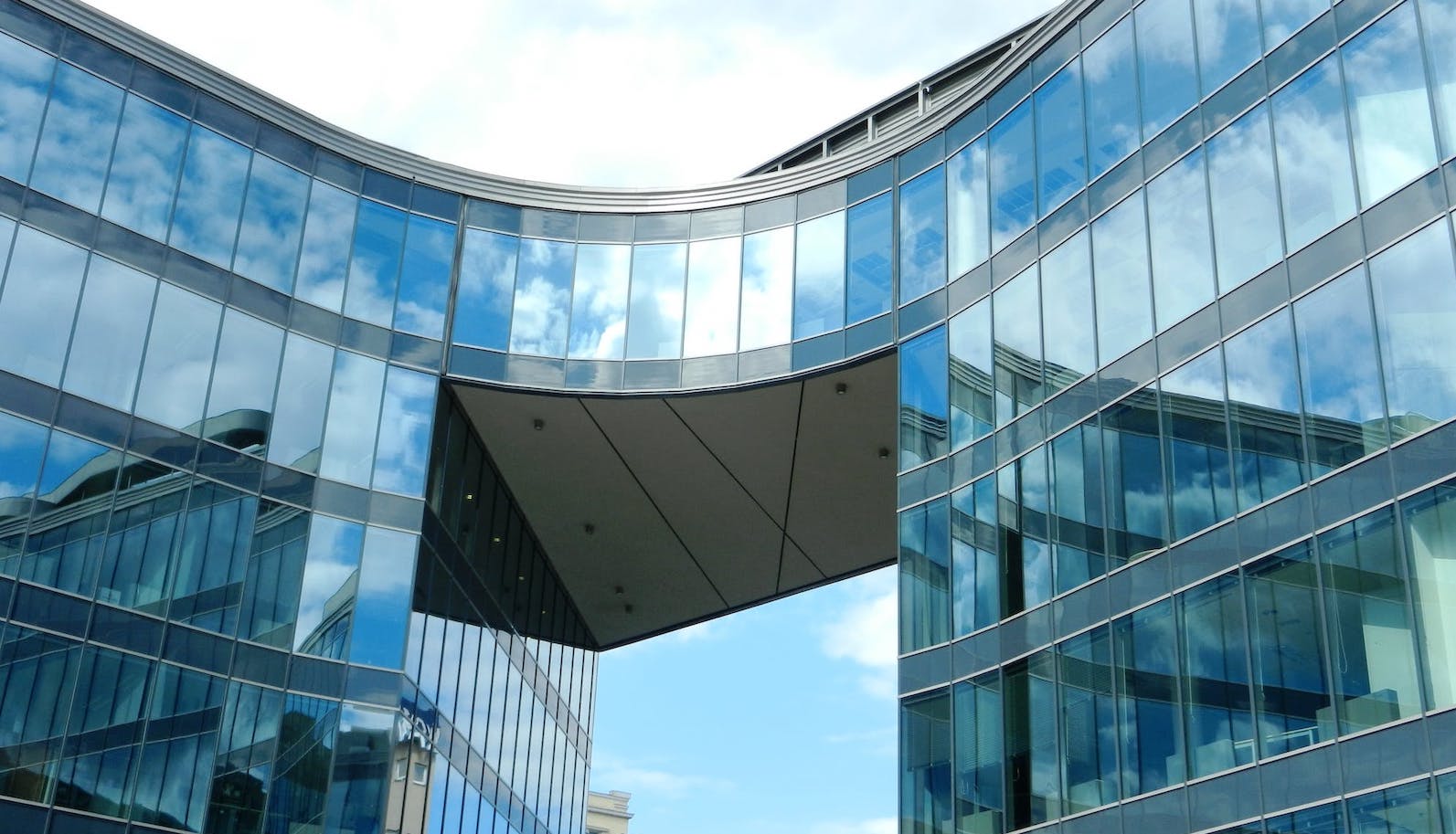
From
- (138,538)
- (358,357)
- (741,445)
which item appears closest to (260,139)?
(358,357)

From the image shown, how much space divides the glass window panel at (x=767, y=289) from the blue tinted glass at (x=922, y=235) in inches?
115

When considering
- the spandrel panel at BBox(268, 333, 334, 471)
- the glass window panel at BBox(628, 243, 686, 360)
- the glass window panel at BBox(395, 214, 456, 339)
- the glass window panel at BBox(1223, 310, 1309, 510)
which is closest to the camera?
the glass window panel at BBox(1223, 310, 1309, 510)

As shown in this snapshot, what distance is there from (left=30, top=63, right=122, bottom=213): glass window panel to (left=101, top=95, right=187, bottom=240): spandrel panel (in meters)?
0.24

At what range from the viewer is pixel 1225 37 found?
1027 inches

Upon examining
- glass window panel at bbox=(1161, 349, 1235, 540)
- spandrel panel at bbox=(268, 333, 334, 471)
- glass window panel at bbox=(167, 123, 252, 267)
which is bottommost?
glass window panel at bbox=(1161, 349, 1235, 540)

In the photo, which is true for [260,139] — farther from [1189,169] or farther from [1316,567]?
[1316,567]

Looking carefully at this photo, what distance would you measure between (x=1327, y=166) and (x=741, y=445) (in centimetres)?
1645

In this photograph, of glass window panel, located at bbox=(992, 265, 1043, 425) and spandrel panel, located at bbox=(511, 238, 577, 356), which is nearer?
glass window panel, located at bbox=(992, 265, 1043, 425)

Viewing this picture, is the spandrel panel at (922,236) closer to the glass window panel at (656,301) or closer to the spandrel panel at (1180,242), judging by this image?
the glass window panel at (656,301)

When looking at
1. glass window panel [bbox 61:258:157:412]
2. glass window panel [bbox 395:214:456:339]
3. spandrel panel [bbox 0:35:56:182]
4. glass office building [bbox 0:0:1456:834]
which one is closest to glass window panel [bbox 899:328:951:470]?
glass office building [bbox 0:0:1456:834]

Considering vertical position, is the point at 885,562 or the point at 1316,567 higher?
the point at 885,562

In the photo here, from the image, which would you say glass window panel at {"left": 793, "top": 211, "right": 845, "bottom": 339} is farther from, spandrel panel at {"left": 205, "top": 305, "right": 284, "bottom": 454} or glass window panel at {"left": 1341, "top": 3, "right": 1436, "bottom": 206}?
→ glass window panel at {"left": 1341, "top": 3, "right": 1436, "bottom": 206}

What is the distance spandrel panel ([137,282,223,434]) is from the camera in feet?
96.2

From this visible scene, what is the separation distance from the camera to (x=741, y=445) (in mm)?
36438
